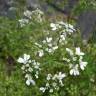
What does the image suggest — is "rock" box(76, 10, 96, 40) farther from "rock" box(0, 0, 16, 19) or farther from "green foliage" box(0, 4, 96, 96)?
"rock" box(0, 0, 16, 19)

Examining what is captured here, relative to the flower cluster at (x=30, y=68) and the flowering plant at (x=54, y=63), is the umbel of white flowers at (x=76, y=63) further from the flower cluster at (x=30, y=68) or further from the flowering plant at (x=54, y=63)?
the flower cluster at (x=30, y=68)

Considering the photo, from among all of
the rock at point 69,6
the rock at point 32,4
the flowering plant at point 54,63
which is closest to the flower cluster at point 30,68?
the flowering plant at point 54,63

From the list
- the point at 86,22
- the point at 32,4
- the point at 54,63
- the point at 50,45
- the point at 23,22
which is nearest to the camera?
the point at 54,63

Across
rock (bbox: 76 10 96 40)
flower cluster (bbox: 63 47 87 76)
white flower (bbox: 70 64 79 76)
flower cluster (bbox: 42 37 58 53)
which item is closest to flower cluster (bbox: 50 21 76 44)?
flower cluster (bbox: 42 37 58 53)

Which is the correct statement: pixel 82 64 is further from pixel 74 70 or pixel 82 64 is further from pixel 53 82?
pixel 53 82

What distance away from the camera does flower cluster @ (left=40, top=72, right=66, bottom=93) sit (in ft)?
14.3

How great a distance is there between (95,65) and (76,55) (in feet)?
1.11

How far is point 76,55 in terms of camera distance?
4.40 metres

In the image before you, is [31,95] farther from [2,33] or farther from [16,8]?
[16,8]

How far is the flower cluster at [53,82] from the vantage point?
4355mm

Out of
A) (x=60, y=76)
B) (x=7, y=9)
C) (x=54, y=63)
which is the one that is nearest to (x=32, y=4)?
(x=7, y=9)

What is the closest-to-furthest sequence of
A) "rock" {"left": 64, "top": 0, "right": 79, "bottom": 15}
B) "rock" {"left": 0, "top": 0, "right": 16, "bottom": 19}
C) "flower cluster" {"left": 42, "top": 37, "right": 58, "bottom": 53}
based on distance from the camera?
"flower cluster" {"left": 42, "top": 37, "right": 58, "bottom": 53} < "rock" {"left": 0, "top": 0, "right": 16, "bottom": 19} < "rock" {"left": 64, "top": 0, "right": 79, "bottom": 15}

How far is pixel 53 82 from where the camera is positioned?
14.4 feet

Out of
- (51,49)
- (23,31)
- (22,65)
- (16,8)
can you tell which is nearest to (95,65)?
(51,49)
